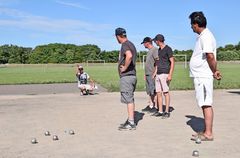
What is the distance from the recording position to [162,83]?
9.12 meters

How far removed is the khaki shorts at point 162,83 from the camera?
29.9ft

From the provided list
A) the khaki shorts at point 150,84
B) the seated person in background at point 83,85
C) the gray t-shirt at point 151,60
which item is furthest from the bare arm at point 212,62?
the seated person in background at point 83,85

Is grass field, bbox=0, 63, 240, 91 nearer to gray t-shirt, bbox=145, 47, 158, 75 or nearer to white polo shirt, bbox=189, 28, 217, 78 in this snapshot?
gray t-shirt, bbox=145, 47, 158, 75

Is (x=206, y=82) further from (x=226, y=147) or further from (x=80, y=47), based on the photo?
(x=80, y=47)

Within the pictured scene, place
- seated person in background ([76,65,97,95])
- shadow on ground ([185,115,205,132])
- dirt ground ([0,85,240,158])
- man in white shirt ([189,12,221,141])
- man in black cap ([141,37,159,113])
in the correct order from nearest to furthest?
dirt ground ([0,85,240,158]) → man in white shirt ([189,12,221,141]) → shadow on ground ([185,115,205,132]) → man in black cap ([141,37,159,113]) → seated person in background ([76,65,97,95])

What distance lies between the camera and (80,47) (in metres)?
132

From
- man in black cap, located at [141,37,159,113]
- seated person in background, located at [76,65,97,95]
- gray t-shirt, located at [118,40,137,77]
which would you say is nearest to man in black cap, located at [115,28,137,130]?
gray t-shirt, located at [118,40,137,77]

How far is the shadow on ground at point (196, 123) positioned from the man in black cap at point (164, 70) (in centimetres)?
59

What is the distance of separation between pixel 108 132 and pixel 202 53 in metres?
2.31

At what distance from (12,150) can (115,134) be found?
193cm

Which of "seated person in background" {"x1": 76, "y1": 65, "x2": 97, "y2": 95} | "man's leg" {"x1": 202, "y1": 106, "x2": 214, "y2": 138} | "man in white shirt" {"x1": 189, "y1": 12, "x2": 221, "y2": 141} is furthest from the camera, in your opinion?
"seated person in background" {"x1": 76, "y1": 65, "x2": 97, "y2": 95}

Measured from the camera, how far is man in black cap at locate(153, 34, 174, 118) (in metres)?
9.11

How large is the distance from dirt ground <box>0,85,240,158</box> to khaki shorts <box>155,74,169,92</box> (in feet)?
2.21

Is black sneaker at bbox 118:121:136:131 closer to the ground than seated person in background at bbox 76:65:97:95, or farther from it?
closer to the ground
